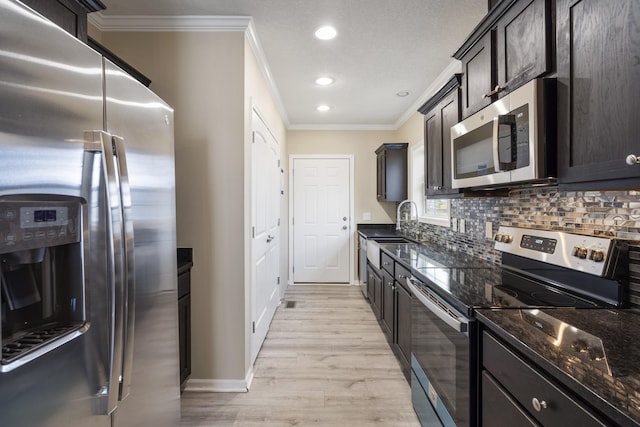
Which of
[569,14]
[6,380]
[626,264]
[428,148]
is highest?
[569,14]

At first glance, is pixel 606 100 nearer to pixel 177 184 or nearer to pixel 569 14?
pixel 569 14

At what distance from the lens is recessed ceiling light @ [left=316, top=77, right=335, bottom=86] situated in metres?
3.06

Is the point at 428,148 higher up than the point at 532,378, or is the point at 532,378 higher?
the point at 428,148

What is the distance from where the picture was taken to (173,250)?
1.43m

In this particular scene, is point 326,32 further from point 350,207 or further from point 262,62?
point 350,207

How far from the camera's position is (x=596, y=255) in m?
1.24

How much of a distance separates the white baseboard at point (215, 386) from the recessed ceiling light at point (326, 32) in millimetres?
2534

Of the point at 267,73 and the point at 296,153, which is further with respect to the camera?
the point at 296,153

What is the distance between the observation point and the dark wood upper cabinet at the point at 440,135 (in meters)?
2.11

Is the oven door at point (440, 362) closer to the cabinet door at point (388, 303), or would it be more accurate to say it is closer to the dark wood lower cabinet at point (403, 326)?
the dark wood lower cabinet at point (403, 326)

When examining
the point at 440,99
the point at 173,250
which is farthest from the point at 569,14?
the point at 173,250

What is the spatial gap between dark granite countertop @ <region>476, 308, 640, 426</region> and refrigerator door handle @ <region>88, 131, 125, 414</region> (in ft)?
3.96

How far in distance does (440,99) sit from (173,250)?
209 centimetres

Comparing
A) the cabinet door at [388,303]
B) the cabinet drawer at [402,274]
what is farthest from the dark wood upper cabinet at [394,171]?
the cabinet drawer at [402,274]
